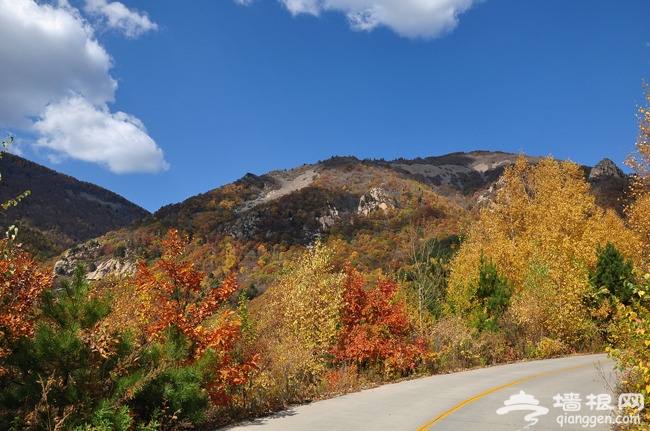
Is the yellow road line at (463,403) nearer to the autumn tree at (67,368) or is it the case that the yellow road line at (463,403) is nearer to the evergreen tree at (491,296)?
the autumn tree at (67,368)

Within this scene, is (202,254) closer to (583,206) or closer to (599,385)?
(583,206)

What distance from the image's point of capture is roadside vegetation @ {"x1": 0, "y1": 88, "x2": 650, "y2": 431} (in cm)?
641

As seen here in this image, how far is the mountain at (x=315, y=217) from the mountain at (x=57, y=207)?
15.2 m

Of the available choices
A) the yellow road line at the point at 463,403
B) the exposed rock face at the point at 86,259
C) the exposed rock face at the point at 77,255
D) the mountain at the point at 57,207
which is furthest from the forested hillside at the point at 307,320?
the mountain at the point at 57,207

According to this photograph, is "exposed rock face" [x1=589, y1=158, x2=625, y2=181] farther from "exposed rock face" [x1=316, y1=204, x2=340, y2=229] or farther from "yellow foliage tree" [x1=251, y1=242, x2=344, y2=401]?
"yellow foliage tree" [x1=251, y1=242, x2=344, y2=401]

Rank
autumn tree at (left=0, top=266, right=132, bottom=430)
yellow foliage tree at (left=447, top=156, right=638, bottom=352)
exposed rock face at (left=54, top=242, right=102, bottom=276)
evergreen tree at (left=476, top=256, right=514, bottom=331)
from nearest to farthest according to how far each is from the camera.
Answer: autumn tree at (left=0, top=266, right=132, bottom=430), evergreen tree at (left=476, top=256, right=514, bottom=331), yellow foliage tree at (left=447, top=156, right=638, bottom=352), exposed rock face at (left=54, top=242, right=102, bottom=276)

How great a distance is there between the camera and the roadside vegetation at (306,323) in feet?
21.0

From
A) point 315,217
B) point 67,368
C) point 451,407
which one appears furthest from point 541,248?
point 315,217

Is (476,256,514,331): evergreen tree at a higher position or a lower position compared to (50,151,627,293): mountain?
lower

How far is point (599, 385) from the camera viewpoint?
11656 millimetres

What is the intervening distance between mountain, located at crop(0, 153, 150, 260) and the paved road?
302ft

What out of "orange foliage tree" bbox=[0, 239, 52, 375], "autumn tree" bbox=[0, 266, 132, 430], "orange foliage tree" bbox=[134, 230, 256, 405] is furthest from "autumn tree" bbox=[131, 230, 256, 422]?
"orange foliage tree" bbox=[0, 239, 52, 375]

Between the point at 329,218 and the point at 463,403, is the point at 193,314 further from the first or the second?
the point at 329,218

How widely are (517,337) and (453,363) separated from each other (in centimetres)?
538
